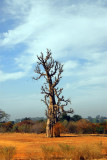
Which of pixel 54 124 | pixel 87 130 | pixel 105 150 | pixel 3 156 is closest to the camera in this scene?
pixel 3 156

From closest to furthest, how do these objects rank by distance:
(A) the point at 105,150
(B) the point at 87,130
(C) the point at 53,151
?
(C) the point at 53,151
(A) the point at 105,150
(B) the point at 87,130

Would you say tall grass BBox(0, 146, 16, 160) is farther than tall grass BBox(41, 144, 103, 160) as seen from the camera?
No

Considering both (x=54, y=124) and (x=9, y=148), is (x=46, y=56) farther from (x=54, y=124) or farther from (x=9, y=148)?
(x=9, y=148)

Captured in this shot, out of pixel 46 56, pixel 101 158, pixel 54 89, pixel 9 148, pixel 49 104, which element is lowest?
pixel 101 158

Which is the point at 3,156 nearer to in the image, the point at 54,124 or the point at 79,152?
the point at 79,152

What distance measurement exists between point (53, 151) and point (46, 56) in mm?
11735

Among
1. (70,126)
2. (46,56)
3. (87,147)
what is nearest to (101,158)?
(87,147)

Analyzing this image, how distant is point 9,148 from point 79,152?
2.83 m

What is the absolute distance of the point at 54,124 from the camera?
62.3 ft

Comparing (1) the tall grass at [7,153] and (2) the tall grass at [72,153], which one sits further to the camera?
(2) the tall grass at [72,153]

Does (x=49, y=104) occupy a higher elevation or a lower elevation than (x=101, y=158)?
higher

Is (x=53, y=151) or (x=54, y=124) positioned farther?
(x=54, y=124)

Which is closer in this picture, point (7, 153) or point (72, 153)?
point (7, 153)

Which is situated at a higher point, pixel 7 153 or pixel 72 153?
pixel 7 153
